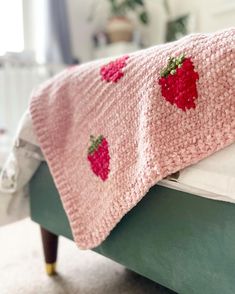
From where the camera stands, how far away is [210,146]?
0.57m

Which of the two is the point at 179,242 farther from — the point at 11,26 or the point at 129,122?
the point at 11,26

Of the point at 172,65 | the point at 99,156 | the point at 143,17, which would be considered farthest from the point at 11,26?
the point at 172,65

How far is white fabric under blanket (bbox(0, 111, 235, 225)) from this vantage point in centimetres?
56

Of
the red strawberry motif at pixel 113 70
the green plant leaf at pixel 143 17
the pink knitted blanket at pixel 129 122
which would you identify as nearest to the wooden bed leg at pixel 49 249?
the pink knitted blanket at pixel 129 122

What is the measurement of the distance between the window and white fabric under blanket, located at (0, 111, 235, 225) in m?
1.36

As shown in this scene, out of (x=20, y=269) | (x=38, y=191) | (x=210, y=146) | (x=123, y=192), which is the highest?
(x=210, y=146)

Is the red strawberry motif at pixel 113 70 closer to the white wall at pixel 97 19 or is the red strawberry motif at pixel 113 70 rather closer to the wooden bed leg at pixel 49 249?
the wooden bed leg at pixel 49 249

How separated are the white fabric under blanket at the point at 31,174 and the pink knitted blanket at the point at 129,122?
2cm

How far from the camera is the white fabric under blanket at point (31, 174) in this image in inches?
22.1

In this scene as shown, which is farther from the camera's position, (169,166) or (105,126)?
(105,126)

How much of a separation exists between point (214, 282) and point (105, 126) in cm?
36

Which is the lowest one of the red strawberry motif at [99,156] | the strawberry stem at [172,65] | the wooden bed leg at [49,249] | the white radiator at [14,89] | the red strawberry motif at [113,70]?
the wooden bed leg at [49,249]

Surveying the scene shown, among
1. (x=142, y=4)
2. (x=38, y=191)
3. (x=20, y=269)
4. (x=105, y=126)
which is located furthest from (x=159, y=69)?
(x=142, y=4)

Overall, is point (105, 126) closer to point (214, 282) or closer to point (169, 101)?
point (169, 101)
